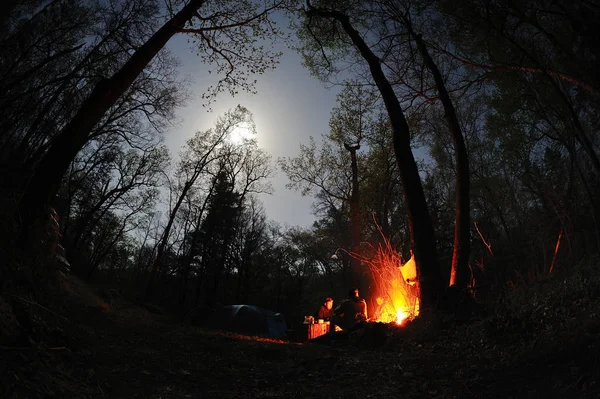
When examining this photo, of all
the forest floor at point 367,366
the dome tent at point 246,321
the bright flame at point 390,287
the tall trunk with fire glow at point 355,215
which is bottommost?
the forest floor at point 367,366

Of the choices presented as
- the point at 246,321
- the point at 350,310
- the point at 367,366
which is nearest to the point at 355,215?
the point at 246,321

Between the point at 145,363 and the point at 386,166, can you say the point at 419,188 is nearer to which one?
the point at 145,363

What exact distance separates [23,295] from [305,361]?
3.69 metres

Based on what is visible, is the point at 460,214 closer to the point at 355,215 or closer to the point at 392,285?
Result: the point at 392,285

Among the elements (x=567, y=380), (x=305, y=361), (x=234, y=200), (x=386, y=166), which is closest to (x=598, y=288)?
(x=567, y=380)

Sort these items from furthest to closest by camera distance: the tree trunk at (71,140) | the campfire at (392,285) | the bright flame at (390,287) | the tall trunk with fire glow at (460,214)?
the bright flame at (390,287) < the campfire at (392,285) < the tall trunk with fire glow at (460,214) < the tree trunk at (71,140)

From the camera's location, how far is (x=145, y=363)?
414 centimetres

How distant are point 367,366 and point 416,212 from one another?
3258 mm

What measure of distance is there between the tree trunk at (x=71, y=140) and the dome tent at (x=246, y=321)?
12276 mm

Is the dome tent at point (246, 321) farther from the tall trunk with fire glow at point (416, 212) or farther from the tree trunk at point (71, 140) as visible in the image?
the tree trunk at point (71, 140)

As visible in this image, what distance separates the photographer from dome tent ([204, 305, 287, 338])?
49.6 feet

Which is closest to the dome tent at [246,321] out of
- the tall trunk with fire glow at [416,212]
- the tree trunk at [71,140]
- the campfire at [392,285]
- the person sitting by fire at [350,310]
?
the person sitting by fire at [350,310]

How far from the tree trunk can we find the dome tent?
1228 centimetres

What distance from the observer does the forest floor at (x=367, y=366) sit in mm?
2568
